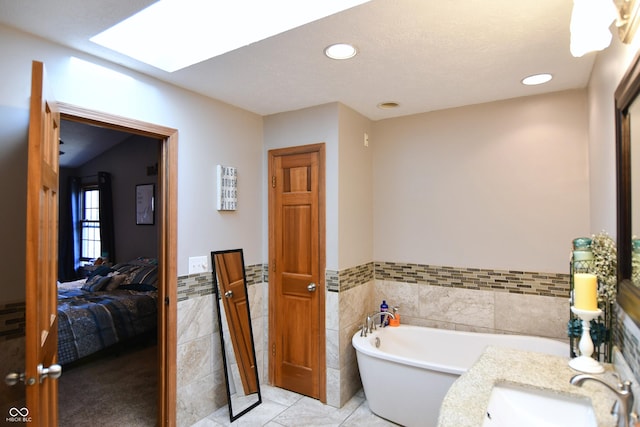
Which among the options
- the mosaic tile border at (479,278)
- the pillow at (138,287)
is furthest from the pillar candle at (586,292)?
the pillow at (138,287)

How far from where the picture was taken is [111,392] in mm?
3033

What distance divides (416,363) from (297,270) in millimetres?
1159

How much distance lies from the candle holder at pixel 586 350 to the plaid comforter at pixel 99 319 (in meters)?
3.72

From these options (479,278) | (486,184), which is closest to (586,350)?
(479,278)

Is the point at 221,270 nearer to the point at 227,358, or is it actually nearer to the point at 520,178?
the point at 227,358

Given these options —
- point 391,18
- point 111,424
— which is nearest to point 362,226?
point 391,18

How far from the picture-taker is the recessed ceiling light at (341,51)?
75.3 inches

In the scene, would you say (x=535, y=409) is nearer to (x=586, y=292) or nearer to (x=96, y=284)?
(x=586, y=292)

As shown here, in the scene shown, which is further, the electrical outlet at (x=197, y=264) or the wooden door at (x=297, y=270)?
the wooden door at (x=297, y=270)

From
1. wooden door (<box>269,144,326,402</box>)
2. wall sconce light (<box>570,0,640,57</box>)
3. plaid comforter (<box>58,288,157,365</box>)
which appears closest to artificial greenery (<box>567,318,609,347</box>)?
wall sconce light (<box>570,0,640,57</box>)

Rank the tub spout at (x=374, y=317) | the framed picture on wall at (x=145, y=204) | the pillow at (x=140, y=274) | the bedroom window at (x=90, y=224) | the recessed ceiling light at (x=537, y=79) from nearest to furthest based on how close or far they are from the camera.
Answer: the recessed ceiling light at (x=537, y=79)
the tub spout at (x=374, y=317)
the pillow at (x=140, y=274)
the framed picture on wall at (x=145, y=204)
the bedroom window at (x=90, y=224)

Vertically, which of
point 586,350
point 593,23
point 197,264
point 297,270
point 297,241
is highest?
point 593,23

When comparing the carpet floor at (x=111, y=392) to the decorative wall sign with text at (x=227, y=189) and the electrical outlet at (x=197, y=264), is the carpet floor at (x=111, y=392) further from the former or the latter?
the decorative wall sign with text at (x=227, y=189)

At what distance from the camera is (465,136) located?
2.96 metres
